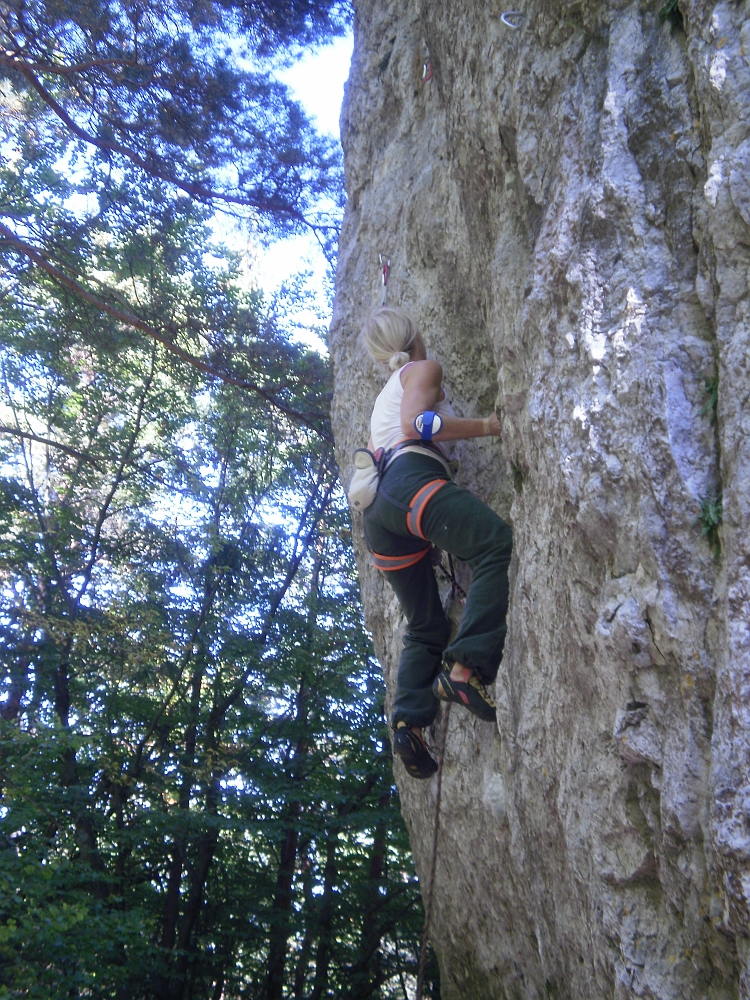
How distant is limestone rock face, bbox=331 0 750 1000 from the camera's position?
193 centimetres

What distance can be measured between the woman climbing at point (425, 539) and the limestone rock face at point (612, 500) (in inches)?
6.5

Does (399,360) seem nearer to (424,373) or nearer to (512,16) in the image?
(424,373)

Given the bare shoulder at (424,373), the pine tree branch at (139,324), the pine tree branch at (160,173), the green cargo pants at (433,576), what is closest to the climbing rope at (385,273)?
the bare shoulder at (424,373)

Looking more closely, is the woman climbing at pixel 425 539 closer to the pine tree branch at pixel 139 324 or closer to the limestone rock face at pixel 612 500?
the limestone rock face at pixel 612 500

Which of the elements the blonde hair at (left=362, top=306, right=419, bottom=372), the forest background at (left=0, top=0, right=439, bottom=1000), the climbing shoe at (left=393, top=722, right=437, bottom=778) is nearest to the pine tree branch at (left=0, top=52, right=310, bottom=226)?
the forest background at (left=0, top=0, right=439, bottom=1000)

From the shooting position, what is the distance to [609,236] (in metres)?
2.45

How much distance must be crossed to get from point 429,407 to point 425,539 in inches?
23.0

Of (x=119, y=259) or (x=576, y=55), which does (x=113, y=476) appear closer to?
(x=119, y=259)

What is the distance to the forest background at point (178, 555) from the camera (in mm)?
6848

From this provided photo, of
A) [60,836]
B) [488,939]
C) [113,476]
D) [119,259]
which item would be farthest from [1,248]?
[488,939]

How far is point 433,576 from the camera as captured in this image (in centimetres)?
368

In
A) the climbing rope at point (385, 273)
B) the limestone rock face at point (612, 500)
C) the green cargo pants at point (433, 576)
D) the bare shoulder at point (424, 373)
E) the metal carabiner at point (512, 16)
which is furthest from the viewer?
the climbing rope at point (385, 273)

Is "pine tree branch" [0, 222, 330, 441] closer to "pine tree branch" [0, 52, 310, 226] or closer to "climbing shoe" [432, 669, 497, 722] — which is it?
"pine tree branch" [0, 52, 310, 226]

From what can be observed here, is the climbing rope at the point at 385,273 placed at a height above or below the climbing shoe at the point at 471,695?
above
